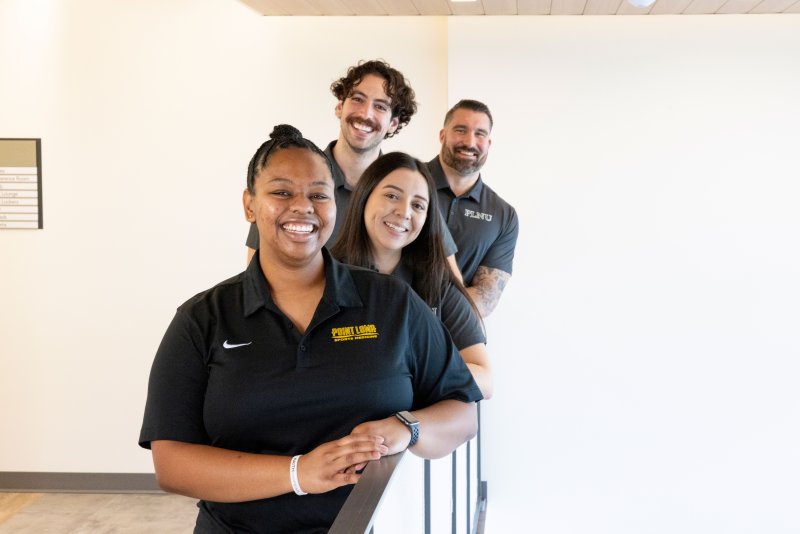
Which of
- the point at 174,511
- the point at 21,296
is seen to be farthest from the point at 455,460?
the point at 21,296

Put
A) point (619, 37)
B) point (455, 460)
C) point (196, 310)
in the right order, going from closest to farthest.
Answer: point (196, 310), point (455, 460), point (619, 37)

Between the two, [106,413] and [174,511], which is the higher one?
[106,413]

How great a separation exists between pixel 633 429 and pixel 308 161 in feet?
11.8

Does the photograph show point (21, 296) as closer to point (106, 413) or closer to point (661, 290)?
point (106, 413)

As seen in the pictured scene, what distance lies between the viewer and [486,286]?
12.2 ft

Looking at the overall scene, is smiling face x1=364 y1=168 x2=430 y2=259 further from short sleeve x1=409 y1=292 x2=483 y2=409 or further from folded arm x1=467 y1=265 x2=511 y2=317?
folded arm x1=467 y1=265 x2=511 y2=317

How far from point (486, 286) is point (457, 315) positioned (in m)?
1.12

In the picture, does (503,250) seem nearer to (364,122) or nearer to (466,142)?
(466,142)

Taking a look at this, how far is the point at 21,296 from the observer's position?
530 centimetres

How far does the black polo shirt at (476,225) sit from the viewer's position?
3688 mm

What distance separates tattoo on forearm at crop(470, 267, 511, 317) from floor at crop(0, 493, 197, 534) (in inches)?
87.9

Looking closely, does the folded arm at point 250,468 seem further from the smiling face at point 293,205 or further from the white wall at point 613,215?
the white wall at point 613,215

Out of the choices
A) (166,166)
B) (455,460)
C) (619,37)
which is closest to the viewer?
(455,460)

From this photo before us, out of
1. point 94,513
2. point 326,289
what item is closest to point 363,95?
point 326,289
